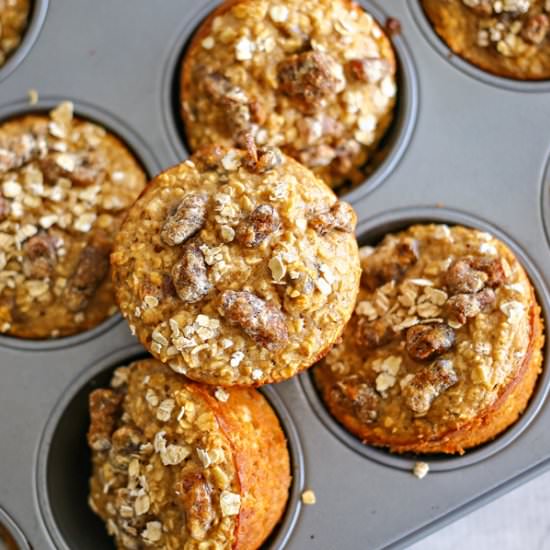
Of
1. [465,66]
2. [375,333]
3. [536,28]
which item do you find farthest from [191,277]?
[536,28]

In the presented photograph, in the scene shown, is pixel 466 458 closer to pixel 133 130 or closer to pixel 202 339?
pixel 202 339

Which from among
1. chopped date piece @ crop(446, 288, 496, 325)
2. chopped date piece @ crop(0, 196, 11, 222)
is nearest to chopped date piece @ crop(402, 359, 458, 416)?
chopped date piece @ crop(446, 288, 496, 325)

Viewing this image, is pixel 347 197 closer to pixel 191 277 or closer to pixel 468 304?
pixel 468 304

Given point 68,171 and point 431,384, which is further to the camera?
point 68,171

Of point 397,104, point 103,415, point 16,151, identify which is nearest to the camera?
point 103,415

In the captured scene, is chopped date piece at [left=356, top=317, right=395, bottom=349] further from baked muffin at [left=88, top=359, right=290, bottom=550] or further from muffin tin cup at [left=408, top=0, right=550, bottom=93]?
muffin tin cup at [left=408, top=0, right=550, bottom=93]

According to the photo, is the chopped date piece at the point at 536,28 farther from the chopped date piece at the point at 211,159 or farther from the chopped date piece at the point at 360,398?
the chopped date piece at the point at 360,398

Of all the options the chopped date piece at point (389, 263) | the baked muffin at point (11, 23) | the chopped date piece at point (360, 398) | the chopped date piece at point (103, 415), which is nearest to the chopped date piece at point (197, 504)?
the chopped date piece at point (103, 415)
